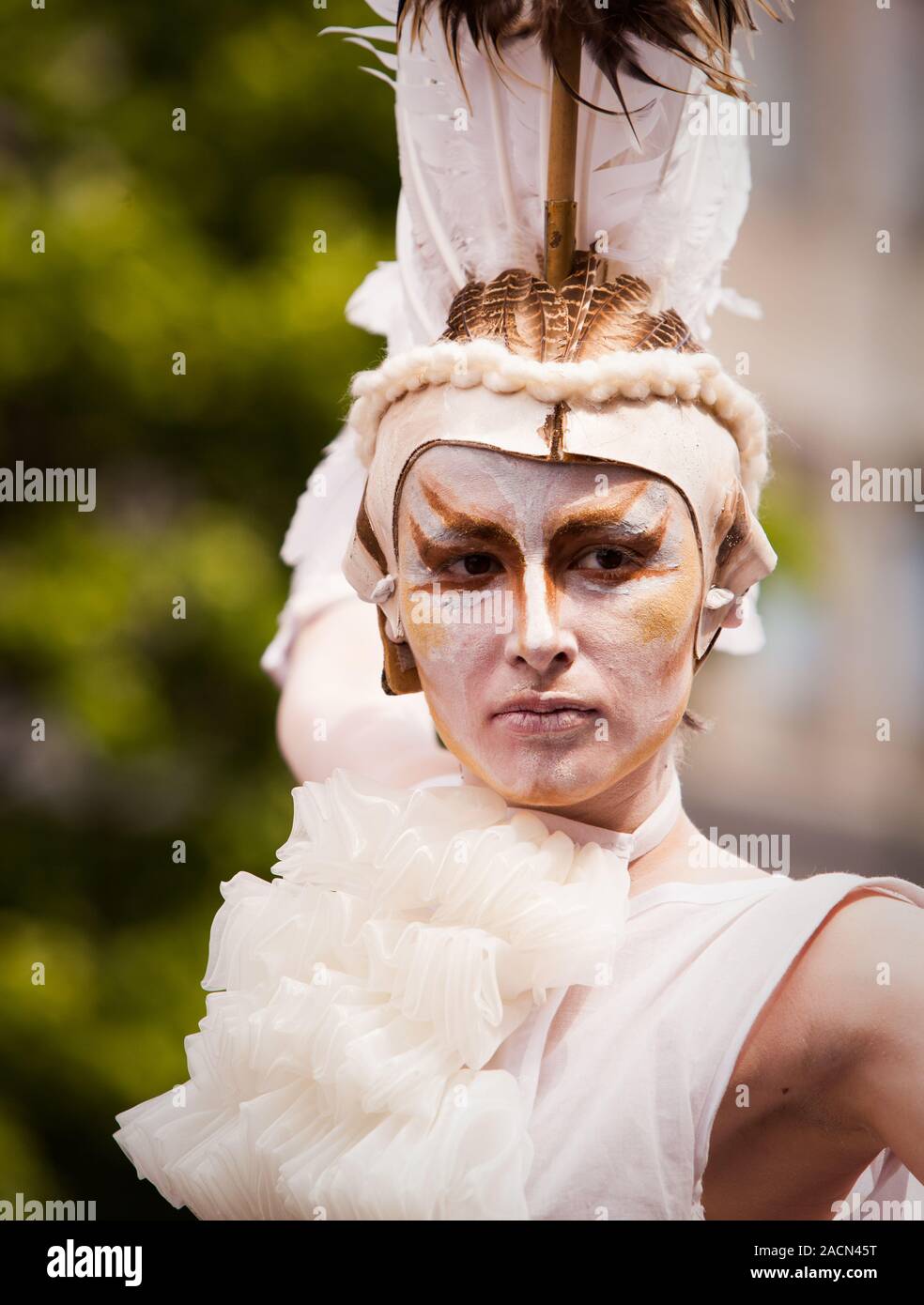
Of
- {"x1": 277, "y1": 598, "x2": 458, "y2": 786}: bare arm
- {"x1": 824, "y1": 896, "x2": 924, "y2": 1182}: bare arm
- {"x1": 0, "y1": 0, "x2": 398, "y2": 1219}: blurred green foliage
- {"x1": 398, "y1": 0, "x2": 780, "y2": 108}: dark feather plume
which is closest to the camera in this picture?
{"x1": 824, "y1": 896, "x2": 924, "y2": 1182}: bare arm

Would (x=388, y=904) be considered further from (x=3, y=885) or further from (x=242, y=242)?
→ (x=242, y=242)

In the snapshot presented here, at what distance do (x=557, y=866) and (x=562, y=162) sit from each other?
0.61m

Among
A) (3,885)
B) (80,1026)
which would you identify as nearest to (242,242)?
(3,885)

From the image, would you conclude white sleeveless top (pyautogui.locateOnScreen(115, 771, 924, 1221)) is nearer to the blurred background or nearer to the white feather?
the white feather

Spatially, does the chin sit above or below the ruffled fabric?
above

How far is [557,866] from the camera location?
1362 mm

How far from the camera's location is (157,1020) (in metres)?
3.28

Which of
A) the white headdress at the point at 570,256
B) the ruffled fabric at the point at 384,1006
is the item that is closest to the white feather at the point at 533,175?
the white headdress at the point at 570,256

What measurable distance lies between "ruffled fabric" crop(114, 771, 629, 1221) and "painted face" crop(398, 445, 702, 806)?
3.1 inches

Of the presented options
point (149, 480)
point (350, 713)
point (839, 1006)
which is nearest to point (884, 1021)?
point (839, 1006)

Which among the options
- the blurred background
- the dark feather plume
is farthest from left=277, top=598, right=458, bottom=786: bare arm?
the blurred background

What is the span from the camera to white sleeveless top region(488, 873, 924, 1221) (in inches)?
50.6

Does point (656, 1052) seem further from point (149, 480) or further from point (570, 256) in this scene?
point (149, 480)
